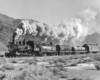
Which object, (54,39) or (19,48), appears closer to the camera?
(19,48)

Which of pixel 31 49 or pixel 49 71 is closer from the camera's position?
pixel 49 71

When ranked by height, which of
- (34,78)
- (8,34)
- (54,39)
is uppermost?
(8,34)

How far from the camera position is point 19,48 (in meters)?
34.2

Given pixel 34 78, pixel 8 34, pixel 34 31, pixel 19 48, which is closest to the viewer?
pixel 34 78

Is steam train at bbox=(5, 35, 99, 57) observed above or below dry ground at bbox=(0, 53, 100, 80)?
above

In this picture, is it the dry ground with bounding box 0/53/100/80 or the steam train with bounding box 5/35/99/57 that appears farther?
the steam train with bounding box 5/35/99/57

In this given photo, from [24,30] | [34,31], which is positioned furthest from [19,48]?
[34,31]

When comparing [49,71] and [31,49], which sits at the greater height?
[31,49]

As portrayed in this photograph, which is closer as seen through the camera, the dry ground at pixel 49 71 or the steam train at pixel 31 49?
the dry ground at pixel 49 71

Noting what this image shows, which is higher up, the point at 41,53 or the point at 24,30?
the point at 24,30

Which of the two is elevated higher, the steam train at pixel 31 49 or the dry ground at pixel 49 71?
the steam train at pixel 31 49

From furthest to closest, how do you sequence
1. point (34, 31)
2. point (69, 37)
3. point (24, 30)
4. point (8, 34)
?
point (8, 34) → point (69, 37) → point (34, 31) → point (24, 30)

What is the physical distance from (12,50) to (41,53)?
7.08 metres

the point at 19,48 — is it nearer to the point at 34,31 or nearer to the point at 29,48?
the point at 29,48
